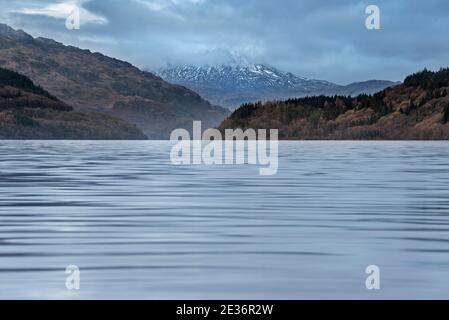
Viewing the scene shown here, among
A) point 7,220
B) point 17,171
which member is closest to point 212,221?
point 7,220

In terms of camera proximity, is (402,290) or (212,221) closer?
(402,290)

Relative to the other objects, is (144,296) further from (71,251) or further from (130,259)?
(71,251)

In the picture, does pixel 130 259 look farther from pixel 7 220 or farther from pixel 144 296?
pixel 7 220

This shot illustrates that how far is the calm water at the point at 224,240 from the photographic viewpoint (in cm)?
2058

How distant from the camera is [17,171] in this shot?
68.6 metres

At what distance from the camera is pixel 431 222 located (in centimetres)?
3319

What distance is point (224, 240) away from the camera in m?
28.2

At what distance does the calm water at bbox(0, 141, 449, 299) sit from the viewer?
20.6 m
